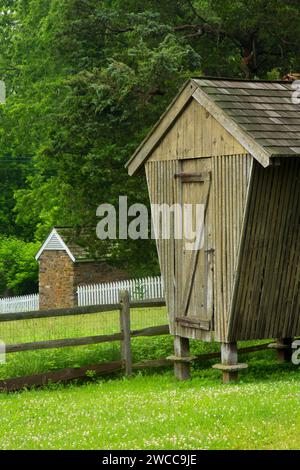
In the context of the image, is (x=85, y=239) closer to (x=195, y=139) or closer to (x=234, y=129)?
(x=195, y=139)

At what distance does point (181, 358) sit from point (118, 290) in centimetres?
1385

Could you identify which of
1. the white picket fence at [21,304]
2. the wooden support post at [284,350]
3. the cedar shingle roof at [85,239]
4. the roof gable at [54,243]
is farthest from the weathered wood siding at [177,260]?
the white picket fence at [21,304]

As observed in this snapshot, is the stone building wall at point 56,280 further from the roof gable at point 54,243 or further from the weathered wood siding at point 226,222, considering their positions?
the weathered wood siding at point 226,222

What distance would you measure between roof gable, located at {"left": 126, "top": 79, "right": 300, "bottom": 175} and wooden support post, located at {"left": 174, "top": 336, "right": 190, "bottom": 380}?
10.5ft

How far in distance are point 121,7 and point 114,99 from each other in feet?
16.8

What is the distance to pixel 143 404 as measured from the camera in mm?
12172

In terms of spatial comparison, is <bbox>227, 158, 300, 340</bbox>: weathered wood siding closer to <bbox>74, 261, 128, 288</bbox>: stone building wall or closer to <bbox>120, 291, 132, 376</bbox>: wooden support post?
<bbox>120, 291, 132, 376</bbox>: wooden support post

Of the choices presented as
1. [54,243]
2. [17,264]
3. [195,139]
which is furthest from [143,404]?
[17,264]

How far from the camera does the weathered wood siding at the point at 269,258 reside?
14.0 m

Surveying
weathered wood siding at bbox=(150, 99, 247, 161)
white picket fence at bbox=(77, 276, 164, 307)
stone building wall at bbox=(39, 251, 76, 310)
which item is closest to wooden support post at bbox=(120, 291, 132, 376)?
weathered wood siding at bbox=(150, 99, 247, 161)

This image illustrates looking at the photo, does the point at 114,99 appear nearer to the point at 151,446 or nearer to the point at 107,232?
the point at 107,232

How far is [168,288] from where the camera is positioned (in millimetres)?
15844

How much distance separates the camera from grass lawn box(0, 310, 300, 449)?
9.85 meters

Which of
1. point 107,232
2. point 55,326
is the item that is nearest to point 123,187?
point 107,232
